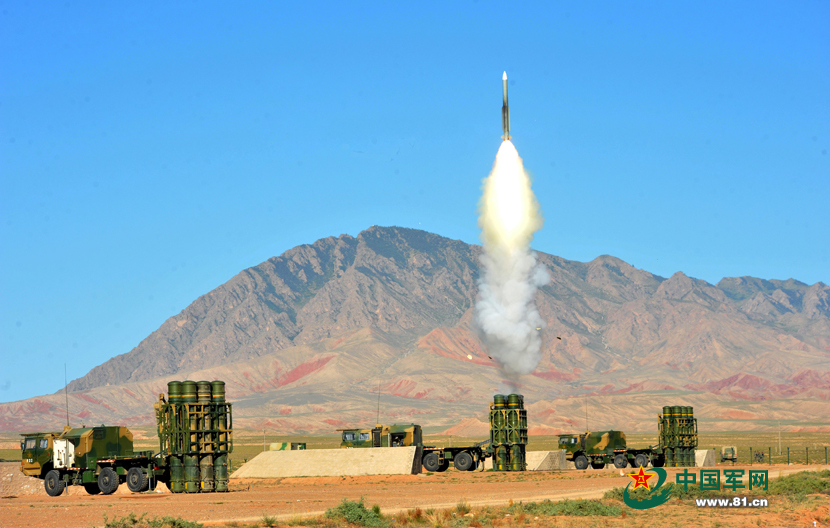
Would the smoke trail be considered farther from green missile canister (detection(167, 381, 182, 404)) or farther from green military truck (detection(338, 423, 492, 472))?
green missile canister (detection(167, 381, 182, 404))

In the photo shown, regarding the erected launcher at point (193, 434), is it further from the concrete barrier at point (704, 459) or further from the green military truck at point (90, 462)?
the concrete barrier at point (704, 459)

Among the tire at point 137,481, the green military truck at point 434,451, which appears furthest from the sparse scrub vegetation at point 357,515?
the green military truck at point 434,451

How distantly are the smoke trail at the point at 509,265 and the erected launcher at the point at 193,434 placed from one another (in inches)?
1199

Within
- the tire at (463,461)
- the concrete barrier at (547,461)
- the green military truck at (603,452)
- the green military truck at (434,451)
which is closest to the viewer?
the green military truck at (434,451)

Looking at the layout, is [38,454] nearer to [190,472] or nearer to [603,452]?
[190,472]

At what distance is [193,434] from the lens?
116ft

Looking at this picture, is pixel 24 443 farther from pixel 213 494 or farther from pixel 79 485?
pixel 213 494

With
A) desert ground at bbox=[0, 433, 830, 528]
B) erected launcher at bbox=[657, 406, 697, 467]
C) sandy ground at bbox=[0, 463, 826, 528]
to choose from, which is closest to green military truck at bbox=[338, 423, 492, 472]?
sandy ground at bbox=[0, 463, 826, 528]

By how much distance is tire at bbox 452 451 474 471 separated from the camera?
50.8 m

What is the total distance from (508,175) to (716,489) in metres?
35.5

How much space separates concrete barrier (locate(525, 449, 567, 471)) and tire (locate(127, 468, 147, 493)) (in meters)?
24.5

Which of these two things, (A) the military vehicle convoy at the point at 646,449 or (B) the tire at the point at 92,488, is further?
(A) the military vehicle convoy at the point at 646,449

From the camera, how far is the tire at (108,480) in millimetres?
35688

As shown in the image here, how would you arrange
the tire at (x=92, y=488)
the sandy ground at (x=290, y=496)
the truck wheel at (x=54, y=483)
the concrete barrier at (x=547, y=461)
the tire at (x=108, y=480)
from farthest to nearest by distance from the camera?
the concrete barrier at (x=547, y=461) < the tire at (x=92, y=488) < the truck wheel at (x=54, y=483) < the tire at (x=108, y=480) < the sandy ground at (x=290, y=496)
